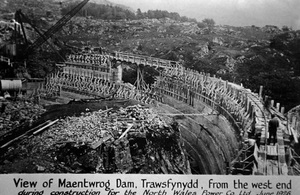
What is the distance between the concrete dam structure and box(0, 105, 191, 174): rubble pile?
16 cm

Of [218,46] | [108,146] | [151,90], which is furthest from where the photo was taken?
[218,46]

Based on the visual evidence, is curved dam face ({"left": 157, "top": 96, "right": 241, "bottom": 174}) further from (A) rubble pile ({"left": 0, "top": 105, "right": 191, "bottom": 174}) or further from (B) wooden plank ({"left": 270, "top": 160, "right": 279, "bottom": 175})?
(B) wooden plank ({"left": 270, "top": 160, "right": 279, "bottom": 175})

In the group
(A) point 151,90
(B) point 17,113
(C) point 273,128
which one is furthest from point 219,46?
(B) point 17,113

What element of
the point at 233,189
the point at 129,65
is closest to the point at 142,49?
the point at 129,65

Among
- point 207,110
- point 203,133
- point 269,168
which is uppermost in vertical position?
point 207,110

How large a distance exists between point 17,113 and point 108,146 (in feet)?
3.07

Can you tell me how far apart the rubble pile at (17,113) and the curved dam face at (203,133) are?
122 centimetres

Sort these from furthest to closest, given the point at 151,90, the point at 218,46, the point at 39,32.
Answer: the point at 218,46 → the point at 151,90 → the point at 39,32

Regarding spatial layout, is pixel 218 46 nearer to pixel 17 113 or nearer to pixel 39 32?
pixel 39 32

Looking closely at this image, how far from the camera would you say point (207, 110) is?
335cm

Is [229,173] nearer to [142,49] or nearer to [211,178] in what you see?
[211,178]

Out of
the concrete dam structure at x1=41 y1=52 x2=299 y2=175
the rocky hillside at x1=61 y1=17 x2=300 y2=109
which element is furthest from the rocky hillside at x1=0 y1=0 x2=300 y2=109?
the concrete dam structure at x1=41 y1=52 x2=299 y2=175

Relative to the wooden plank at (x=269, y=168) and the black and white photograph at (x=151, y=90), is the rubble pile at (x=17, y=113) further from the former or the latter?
the wooden plank at (x=269, y=168)

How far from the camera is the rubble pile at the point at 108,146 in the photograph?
2.99 metres
